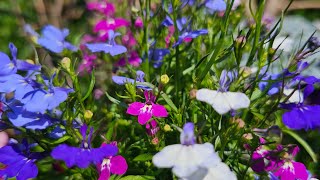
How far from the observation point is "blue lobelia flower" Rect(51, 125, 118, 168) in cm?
83

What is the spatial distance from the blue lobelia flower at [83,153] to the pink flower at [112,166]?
3 cm

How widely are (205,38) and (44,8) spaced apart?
1.40 metres

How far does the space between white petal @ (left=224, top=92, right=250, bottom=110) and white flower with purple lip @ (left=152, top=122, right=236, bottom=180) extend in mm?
85

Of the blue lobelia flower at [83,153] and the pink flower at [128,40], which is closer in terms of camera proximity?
the blue lobelia flower at [83,153]

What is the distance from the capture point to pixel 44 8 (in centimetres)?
246

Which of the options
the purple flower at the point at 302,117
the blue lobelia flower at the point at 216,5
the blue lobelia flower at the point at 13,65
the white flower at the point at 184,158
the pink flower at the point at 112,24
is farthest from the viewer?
the pink flower at the point at 112,24

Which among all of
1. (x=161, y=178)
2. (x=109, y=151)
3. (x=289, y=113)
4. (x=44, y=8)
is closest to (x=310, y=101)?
(x=289, y=113)

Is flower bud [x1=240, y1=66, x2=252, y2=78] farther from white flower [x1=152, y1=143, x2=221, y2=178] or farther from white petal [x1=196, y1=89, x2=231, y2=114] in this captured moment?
white flower [x1=152, y1=143, x2=221, y2=178]

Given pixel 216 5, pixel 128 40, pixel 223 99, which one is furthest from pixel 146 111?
pixel 128 40

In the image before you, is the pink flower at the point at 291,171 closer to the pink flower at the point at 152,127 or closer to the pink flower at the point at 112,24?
the pink flower at the point at 152,127

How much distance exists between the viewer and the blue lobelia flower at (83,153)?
2.74 ft

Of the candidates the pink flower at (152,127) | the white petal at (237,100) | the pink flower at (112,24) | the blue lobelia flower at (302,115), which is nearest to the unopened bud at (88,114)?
the pink flower at (152,127)

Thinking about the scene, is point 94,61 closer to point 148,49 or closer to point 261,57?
point 148,49

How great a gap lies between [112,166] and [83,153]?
8 centimetres
